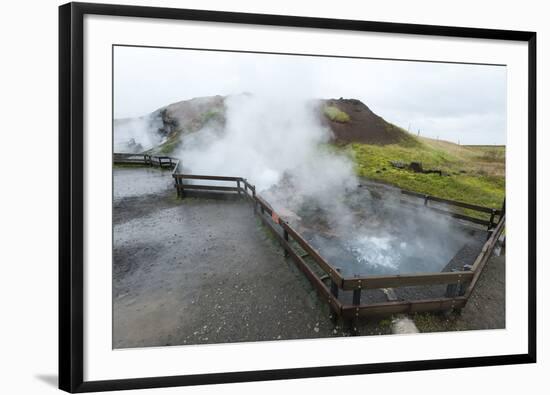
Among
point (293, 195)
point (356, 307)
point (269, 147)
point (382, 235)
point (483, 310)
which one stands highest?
point (269, 147)

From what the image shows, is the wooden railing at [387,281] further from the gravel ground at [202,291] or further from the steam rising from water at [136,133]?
the steam rising from water at [136,133]

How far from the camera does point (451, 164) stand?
2826 mm

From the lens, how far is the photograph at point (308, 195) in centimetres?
229

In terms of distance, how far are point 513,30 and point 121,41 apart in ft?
12.2

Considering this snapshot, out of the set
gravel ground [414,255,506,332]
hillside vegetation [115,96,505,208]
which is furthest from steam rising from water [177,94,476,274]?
gravel ground [414,255,506,332]

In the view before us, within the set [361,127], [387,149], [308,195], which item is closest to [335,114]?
[361,127]

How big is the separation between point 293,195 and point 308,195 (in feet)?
0.58

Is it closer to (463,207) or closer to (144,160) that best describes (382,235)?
(463,207)

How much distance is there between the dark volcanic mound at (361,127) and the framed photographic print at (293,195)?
2cm

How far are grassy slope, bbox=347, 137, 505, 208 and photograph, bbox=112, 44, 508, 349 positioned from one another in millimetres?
14

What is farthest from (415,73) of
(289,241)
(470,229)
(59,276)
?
(59,276)

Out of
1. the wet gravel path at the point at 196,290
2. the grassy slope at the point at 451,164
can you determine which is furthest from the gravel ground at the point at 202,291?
the grassy slope at the point at 451,164

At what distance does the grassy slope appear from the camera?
110 inches

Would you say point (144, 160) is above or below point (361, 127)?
below
